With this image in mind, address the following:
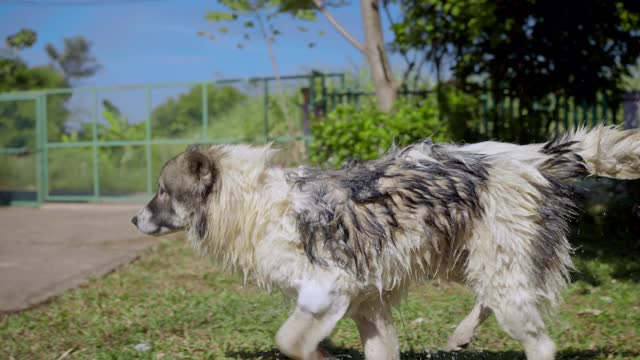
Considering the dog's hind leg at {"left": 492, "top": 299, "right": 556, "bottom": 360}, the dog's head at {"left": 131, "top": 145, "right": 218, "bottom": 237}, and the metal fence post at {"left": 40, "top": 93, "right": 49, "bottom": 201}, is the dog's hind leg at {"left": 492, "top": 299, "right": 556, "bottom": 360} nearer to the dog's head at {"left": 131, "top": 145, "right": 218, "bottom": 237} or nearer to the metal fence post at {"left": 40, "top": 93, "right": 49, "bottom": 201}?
the dog's head at {"left": 131, "top": 145, "right": 218, "bottom": 237}

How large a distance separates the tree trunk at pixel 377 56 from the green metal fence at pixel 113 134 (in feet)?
13.8

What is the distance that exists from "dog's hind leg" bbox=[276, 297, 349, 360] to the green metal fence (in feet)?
Answer: 35.6

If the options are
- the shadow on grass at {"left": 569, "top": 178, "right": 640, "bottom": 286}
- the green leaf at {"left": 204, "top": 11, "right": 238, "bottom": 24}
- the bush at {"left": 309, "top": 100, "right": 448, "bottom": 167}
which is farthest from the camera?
the green leaf at {"left": 204, "top": 11, "right": 238, "bottom": 24}

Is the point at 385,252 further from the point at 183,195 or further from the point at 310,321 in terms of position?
the point at 183,195

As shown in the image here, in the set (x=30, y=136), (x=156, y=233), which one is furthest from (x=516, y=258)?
(x=30, y=136)

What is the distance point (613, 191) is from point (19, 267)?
8.54 m


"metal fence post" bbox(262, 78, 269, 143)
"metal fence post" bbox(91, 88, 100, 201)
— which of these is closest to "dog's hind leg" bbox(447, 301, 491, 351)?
"metal fence post" bbox(262, 78, 269, 143)

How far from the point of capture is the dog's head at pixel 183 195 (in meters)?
4.38

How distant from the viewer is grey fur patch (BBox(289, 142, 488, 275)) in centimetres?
403

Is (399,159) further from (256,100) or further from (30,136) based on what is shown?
(30,136)

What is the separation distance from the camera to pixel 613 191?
10.2 metres

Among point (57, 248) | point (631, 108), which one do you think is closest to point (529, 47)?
point (631, 108)

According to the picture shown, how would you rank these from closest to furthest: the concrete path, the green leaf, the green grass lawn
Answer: the green grass lawn, the concrete path, the green leaf

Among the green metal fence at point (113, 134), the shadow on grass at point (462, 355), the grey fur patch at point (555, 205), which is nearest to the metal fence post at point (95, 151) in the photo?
the green metal fence at point (113, 134)
